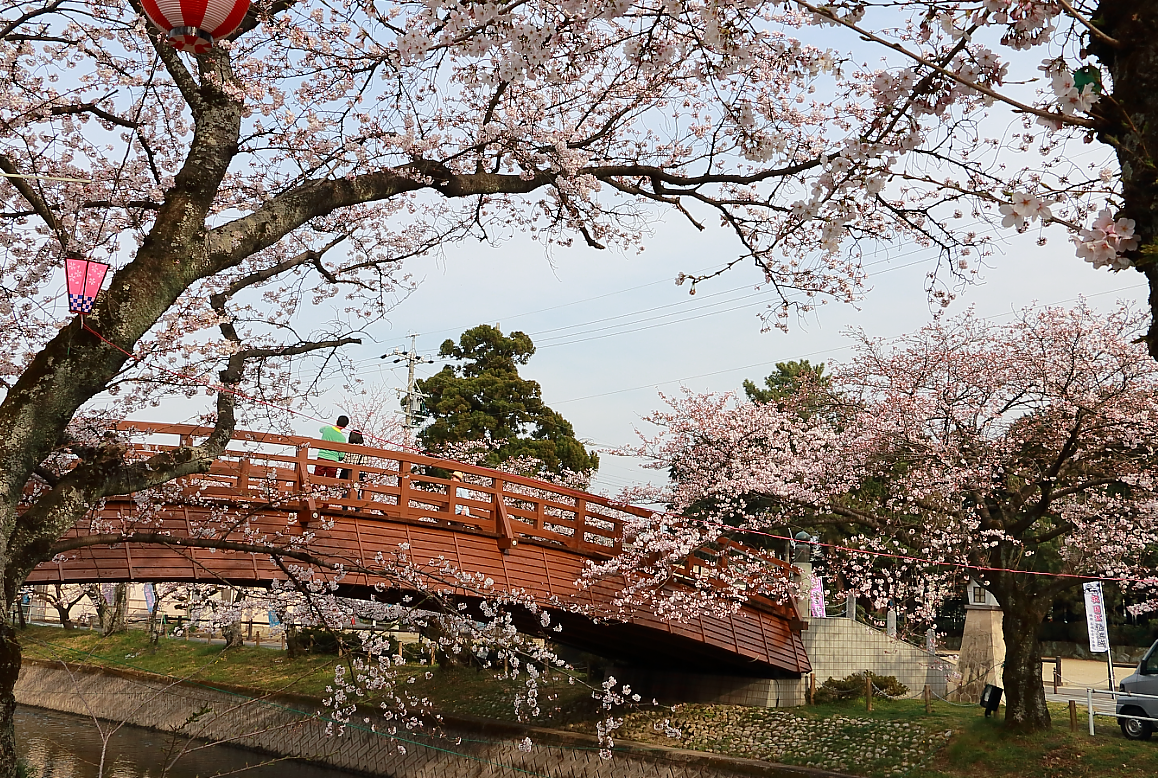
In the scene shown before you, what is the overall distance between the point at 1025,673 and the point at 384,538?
7.86 m

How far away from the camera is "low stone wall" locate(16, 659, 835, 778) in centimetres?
1223

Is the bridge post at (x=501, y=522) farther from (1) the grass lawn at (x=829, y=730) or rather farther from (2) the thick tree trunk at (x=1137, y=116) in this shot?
(2) the thick tree trunk at (x=1137, y=116)

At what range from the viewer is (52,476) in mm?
5328

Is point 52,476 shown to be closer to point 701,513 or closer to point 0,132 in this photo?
point 0,132

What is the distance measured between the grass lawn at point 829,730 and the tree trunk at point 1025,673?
0.21m

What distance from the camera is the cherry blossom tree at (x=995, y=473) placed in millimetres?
11234

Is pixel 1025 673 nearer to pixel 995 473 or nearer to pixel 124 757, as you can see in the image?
pixel 995 473

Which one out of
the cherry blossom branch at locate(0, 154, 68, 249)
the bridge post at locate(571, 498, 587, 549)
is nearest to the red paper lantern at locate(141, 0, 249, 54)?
the cherry blossom branch at locate(0, 154, 68, 249)

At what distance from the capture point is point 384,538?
10.1 metres

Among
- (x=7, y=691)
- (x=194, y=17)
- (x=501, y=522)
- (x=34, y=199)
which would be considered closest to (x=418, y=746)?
(x=501, y=522)

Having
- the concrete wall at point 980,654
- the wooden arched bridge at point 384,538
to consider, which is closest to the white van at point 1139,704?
the concrete wall at point 980,654

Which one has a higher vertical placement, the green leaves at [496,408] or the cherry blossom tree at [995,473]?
the green leaves at [496,408]

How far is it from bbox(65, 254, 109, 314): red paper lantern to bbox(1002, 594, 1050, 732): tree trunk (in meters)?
10.6

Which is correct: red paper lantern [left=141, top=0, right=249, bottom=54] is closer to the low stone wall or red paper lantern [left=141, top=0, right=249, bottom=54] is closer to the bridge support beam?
the low stone wall
